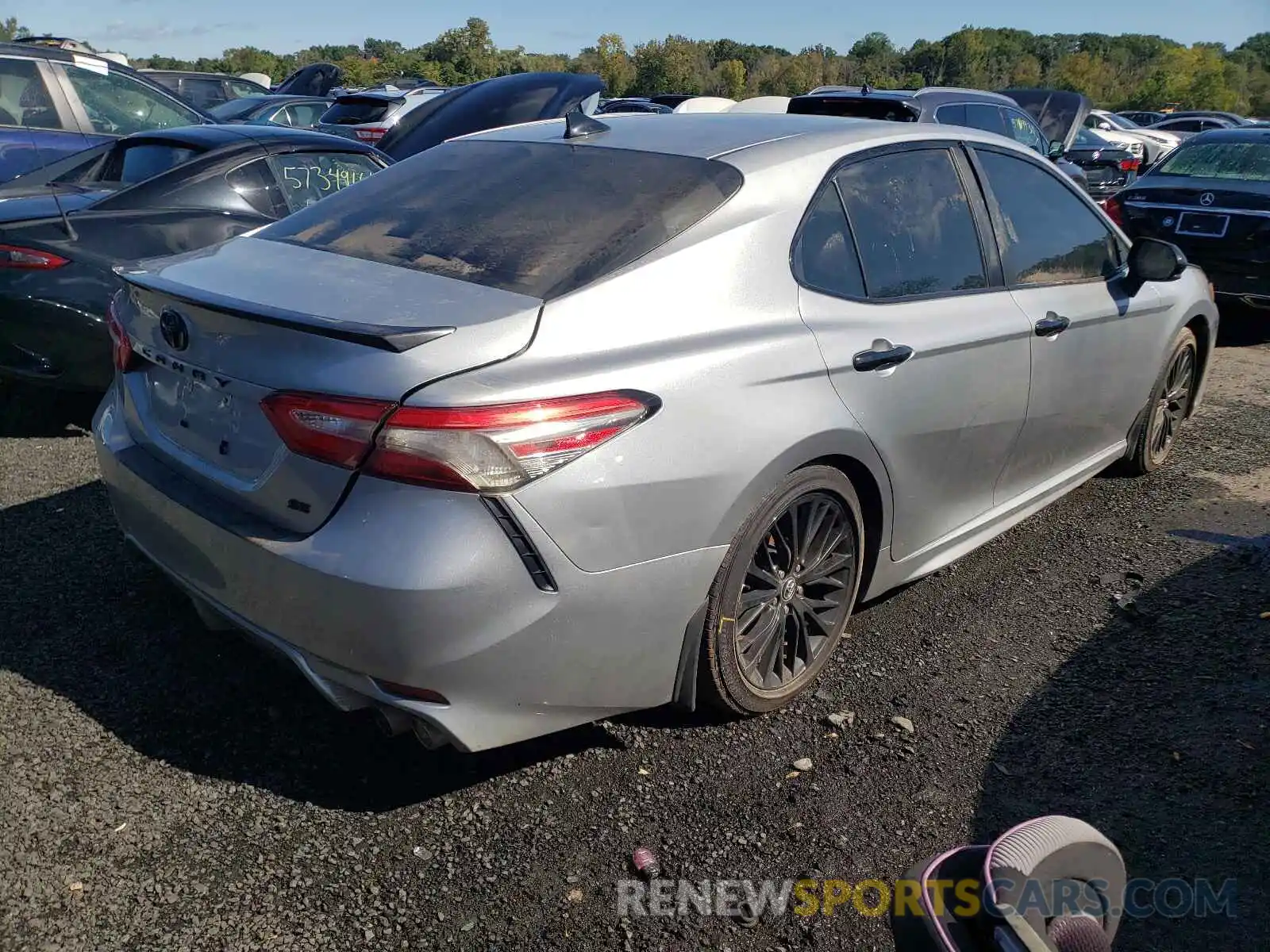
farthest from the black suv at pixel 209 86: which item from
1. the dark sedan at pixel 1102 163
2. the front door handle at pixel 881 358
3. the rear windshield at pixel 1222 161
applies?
the front door handle at pixel 881 358

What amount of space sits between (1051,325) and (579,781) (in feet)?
7.42

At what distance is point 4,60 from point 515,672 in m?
7.94

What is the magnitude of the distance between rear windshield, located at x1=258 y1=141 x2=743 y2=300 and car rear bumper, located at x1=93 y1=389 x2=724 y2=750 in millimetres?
659

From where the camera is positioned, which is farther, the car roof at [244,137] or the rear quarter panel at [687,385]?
the car roof at [244,137]

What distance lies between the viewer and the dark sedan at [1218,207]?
7.49 m

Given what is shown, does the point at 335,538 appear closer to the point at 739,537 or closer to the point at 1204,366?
the point at 739,537

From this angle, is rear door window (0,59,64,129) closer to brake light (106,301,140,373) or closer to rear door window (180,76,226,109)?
brake light (106,301,140,373)

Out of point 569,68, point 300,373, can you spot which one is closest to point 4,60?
point 300,373

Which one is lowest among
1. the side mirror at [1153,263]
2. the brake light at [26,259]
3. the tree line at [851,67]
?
the tree line at [851,67]

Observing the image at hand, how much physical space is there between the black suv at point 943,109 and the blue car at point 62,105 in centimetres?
509

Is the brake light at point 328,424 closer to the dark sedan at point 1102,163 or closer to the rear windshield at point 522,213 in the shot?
the rear windshield at point 522,213

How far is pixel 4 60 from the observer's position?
795 cm

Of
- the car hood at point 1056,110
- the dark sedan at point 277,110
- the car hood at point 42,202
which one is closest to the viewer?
the car hood at point 42,202

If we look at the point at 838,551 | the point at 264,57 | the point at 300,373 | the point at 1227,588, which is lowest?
the point at 264,57
